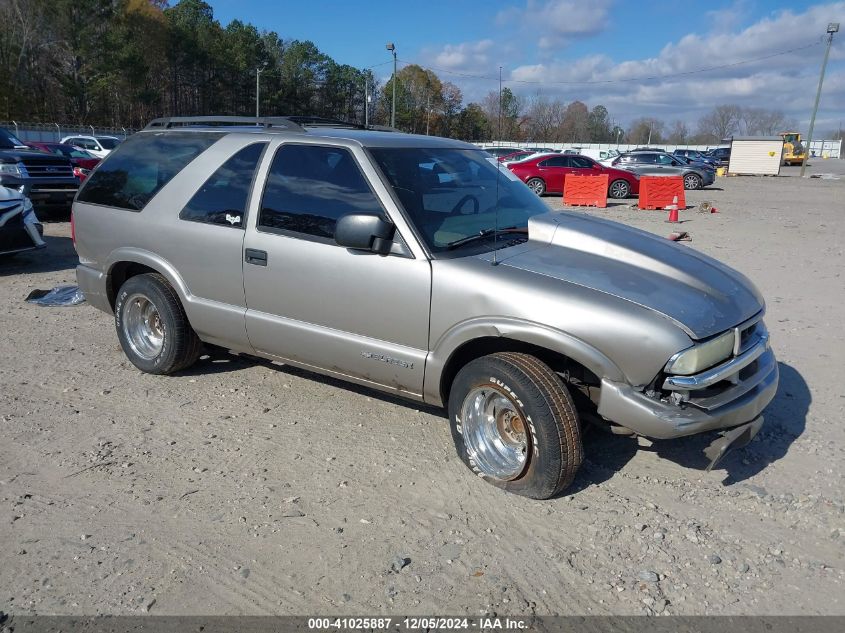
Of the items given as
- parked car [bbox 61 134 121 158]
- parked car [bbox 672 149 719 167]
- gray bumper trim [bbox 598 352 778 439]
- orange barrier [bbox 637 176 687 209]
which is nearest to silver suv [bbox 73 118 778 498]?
gray bumper trim [bbox 598 352 778 439]

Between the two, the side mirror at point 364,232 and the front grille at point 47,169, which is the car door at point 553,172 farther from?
the side mirror at point 364,232

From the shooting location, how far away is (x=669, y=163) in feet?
94.8

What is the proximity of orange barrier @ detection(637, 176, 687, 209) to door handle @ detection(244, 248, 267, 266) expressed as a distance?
16.7 metres

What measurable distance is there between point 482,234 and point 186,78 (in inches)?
3163

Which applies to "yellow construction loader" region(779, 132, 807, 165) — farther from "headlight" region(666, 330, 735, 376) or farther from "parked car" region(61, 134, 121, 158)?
"headlight" region(666, 330, 735, 376)

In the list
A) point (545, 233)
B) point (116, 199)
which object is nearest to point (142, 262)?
point (116, 199)

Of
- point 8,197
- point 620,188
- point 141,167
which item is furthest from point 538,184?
point 141,167

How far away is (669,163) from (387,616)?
1165 inches

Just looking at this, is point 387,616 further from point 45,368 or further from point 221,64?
point 221,64

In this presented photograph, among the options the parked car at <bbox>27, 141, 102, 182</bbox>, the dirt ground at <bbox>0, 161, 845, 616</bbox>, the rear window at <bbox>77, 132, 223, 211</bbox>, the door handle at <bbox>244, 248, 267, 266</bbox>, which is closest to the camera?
the dirt ground at <bbox>0, 161, 845, 616</bbox>

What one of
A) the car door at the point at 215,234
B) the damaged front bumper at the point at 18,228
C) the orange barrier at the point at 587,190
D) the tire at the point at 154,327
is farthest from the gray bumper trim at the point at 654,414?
the orange barrier at the point at 587,190

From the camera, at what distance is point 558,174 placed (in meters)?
22.8

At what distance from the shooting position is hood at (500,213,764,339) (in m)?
3.25

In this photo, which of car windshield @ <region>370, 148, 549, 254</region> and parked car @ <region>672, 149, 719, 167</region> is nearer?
car windshield @ <region>370, 148, 549, 254</region>
